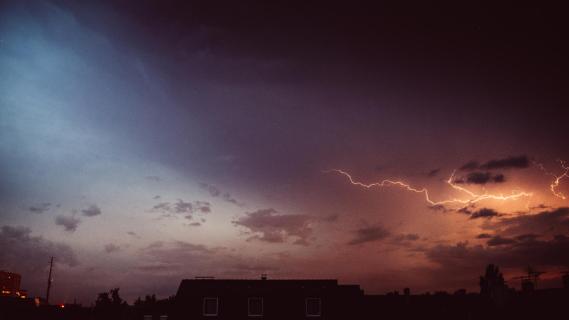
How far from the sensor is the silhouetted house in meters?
42.1

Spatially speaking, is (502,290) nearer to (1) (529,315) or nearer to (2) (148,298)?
(1) (529,315)

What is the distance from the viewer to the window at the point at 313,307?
42666 mm

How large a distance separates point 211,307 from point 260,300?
15.3 ft

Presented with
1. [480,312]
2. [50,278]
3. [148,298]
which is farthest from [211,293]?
[148,298]

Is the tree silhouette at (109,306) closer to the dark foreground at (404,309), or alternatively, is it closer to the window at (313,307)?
the dark foreground at (404,309)

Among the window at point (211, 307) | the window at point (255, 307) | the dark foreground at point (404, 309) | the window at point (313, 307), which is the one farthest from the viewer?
the window at point (313, 307)

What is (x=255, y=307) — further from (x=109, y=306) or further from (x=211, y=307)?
→ (x=109, y=306)

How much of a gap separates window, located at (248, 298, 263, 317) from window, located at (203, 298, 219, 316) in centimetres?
312

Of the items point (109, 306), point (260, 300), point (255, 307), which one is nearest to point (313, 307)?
point (260, 300)

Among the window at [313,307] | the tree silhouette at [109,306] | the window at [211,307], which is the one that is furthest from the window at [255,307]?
the tree silhouette at [109,306]

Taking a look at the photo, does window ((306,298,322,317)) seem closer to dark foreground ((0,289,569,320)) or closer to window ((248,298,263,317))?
dark foreground ((0,289,569,320))

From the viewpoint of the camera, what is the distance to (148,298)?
82938 mm

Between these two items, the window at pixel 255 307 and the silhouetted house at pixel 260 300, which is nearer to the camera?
the silhouetted house at pixel 260 300

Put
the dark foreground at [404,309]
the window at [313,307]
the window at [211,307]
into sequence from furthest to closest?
1. the window at [313,307]
2. the window at [211,307]
3. the dark foreground at [404,309]
